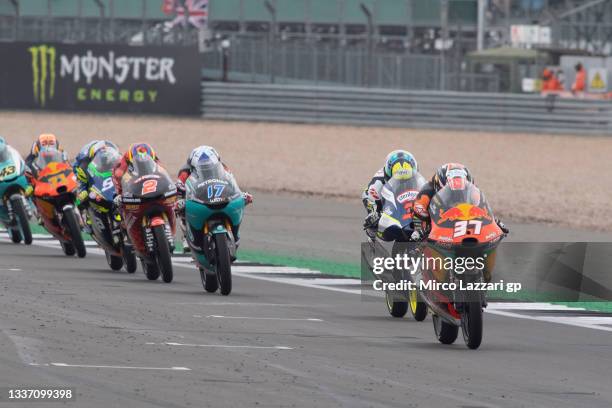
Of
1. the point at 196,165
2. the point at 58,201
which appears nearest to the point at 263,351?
the point at 196,165

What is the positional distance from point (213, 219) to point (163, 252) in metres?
1.09

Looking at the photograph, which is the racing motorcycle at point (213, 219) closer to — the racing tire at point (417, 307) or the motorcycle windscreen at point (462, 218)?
the racing tire at point (417, 307)

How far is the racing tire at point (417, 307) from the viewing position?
13923 millimetres

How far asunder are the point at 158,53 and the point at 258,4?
18.4ft

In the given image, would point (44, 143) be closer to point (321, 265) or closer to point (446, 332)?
point (321, 265)

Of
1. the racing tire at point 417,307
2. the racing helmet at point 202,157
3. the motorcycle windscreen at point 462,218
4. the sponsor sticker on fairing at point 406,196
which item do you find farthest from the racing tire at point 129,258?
the motorcycle windscreen at point 462,218

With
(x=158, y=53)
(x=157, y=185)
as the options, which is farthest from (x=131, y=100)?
(x=157, y=185)

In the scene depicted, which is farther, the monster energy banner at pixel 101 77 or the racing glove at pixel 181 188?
the monster energy banner at pixel 101 77

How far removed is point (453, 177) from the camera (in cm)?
1213

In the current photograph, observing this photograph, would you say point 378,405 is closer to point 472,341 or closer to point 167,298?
point 472,341

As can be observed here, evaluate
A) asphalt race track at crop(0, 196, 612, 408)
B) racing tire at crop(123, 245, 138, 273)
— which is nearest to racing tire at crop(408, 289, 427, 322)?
asphalt race track at crop(0, 196, 612, 408)

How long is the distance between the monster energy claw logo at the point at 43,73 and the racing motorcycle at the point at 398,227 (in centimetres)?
3028

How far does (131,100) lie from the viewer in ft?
144

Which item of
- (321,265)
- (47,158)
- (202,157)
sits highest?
(202,157)
